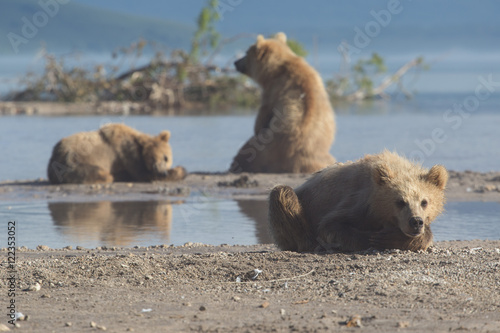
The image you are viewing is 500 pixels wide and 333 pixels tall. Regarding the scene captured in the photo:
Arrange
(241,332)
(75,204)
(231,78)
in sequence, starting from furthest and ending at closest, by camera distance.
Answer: (231,78)
(75,204)
(241,332)

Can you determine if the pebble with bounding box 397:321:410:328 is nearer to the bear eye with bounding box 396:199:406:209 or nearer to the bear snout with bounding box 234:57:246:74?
the bear eye with bounding box 396:199:406:209

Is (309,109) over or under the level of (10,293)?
over

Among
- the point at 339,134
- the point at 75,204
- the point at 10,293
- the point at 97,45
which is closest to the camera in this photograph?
the point at 10,293

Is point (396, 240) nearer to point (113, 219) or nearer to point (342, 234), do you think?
point (342, 234)

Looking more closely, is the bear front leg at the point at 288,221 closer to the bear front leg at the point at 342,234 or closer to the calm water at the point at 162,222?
the bear front leg at the point at 342,234

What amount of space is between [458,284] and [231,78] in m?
24.2

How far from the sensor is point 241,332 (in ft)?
17.1

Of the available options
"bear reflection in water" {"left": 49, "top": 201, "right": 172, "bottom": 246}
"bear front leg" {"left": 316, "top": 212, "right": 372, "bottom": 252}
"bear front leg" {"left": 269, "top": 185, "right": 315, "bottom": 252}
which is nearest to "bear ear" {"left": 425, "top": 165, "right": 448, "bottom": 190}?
"bear front leg" {"left": 316, "top": 212, "right": 372, "bottom": 252}

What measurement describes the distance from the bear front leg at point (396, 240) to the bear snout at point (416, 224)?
396mm

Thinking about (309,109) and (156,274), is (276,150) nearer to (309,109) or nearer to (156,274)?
(309,109)

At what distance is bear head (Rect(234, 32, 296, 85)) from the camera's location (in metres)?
14.2

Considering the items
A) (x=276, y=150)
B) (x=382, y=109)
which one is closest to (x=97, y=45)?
(x=382, y=109)

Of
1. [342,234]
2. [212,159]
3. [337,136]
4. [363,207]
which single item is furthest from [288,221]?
[337,136]

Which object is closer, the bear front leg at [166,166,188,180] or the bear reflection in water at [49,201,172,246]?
the bear reflection in water at [49,201,172,246]
